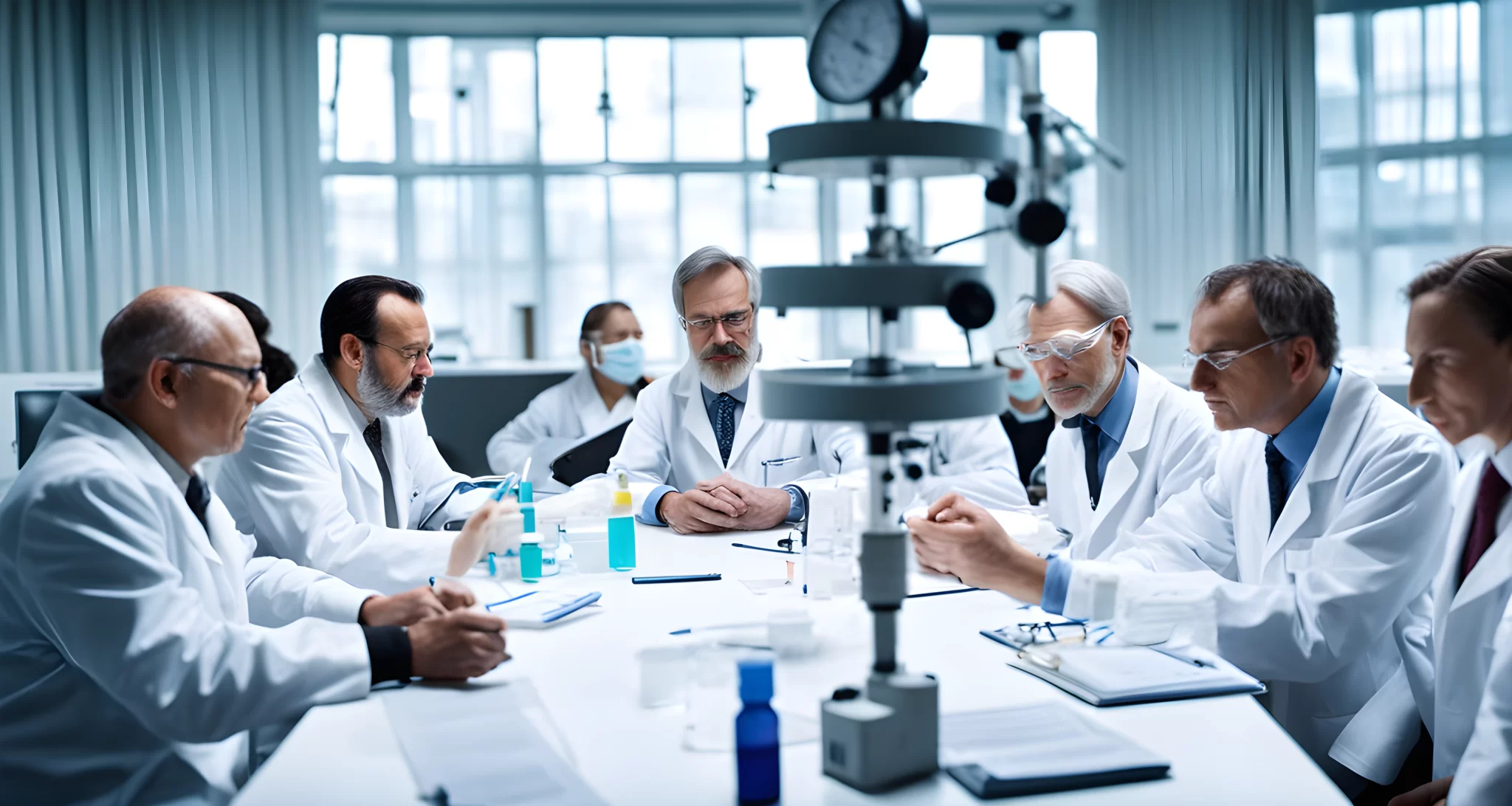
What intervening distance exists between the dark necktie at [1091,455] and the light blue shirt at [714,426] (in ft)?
2.23

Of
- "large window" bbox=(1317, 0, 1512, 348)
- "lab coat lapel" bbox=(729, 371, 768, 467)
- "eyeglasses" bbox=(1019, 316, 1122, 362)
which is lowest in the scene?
"lab coat lapel" bbox=(729, 371, 768, 467)

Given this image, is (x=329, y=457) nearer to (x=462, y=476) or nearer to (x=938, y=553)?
(x=462, y=476)

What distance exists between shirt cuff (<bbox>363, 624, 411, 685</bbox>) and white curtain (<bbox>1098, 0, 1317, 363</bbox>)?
5447 millimetres

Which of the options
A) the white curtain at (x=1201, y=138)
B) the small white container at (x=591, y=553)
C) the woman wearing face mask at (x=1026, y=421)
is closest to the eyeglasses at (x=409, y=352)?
the small white container at (x=591, y=553)

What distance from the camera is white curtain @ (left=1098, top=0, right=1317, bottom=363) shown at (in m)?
6.21

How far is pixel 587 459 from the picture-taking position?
4.11m

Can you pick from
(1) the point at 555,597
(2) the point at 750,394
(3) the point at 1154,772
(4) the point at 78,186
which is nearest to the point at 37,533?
(1) the point at 555,597

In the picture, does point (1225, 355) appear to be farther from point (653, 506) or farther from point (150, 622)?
point (150, 622)

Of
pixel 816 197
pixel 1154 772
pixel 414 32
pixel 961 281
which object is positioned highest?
pixel 414 32

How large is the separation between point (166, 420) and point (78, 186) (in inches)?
214

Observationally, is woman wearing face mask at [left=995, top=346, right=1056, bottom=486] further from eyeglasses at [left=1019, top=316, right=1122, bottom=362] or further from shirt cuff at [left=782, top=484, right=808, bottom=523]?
eyeglasses at [left=1019, top=316, right=1122, bottom=362]

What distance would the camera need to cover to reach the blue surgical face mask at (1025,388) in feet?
13.8

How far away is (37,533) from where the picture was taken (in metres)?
1.47

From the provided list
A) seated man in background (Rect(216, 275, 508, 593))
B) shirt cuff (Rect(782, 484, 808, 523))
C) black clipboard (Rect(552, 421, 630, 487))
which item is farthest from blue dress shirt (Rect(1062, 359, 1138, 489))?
black clipboard (Rect(552, 421, 630, 487))
